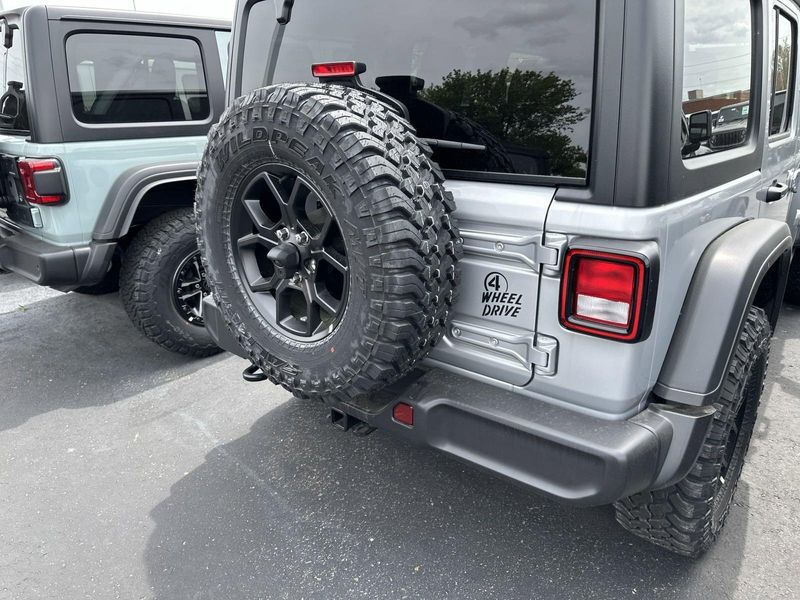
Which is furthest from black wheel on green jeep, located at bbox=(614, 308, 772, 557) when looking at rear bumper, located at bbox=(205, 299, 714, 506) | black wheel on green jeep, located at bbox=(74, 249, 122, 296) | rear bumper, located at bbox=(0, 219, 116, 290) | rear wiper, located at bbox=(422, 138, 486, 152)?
black wheel on green jeep, located at bbox=(74, 249, 122, 296)

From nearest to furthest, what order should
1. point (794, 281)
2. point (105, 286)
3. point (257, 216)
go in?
point (257, 216)
point (794, 281)
point (105, 286)

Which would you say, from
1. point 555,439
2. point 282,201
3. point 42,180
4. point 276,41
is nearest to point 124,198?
point 42,180

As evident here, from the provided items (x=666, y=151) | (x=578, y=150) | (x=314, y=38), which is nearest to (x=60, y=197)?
(x=314, y=38)

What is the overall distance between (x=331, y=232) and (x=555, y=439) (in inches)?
35.9

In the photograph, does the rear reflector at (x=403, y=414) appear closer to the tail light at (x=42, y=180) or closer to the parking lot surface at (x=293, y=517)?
the parking lot surface at (x=293, y=517)

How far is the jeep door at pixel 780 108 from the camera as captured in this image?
238 centimetres

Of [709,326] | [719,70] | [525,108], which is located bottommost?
[709,326]

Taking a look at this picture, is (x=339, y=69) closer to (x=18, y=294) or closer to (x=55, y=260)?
(x=55, y=260)

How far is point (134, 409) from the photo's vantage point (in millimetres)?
3316

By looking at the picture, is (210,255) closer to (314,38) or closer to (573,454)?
(314,38)

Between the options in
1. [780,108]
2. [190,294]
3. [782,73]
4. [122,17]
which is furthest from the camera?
[190,294]

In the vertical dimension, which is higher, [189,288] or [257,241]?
[257,241]

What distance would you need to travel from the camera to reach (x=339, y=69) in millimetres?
1957

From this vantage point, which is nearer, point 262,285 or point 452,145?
point 452,145
